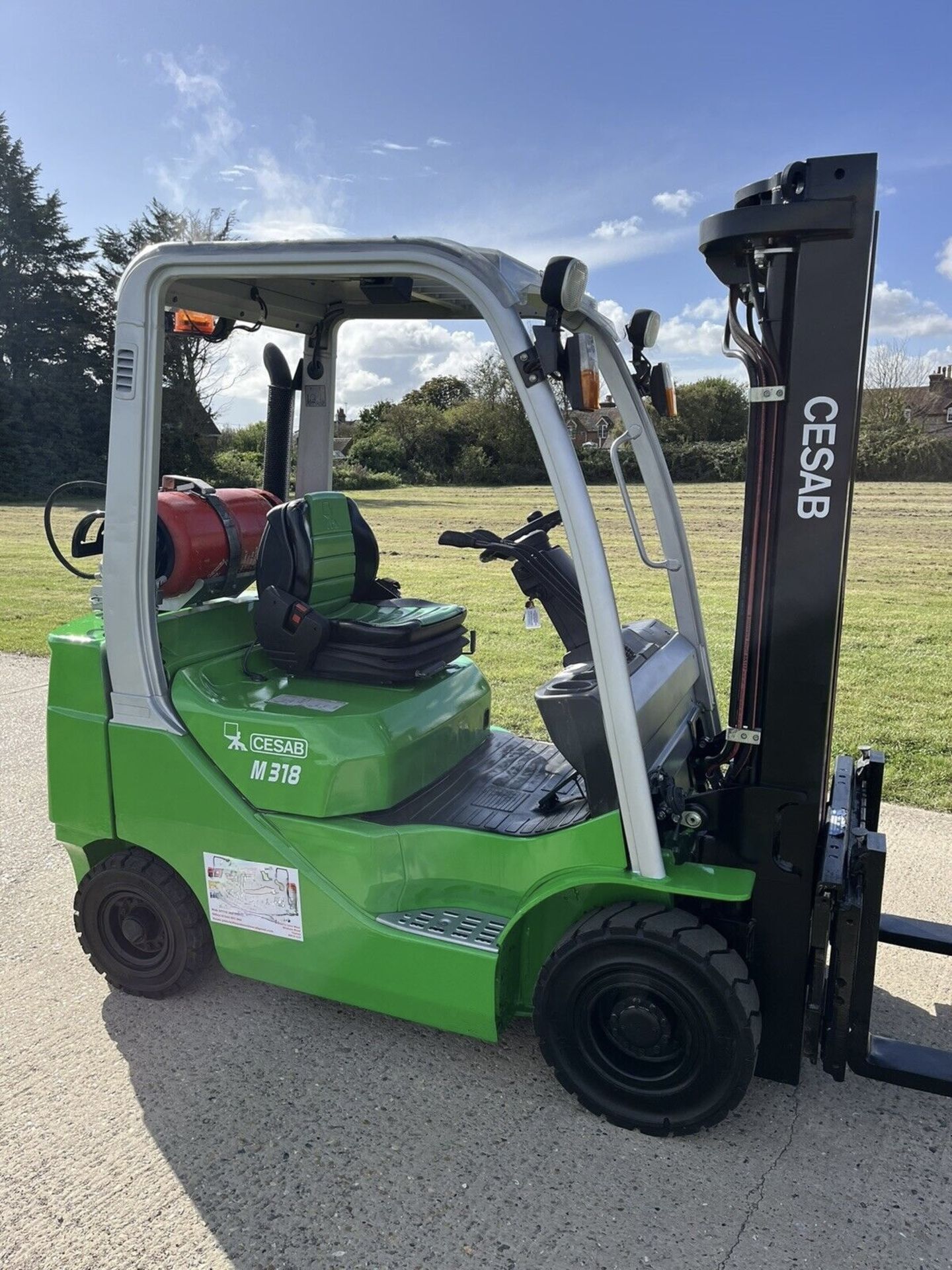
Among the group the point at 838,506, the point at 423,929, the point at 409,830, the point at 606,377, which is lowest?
the point at 423,929

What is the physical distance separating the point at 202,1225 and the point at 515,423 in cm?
2540

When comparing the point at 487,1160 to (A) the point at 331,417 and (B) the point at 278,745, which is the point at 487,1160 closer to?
(B) the point at 278,745

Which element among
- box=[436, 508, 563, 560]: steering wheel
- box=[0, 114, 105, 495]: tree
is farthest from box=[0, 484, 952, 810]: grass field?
box=[0, 114, 105, 495]: tree

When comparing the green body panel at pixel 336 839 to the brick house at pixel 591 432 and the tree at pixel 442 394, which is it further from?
the tree at pixel 442 394

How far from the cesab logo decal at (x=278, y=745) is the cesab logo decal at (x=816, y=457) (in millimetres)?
1655

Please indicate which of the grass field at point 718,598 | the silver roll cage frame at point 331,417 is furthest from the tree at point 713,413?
the silver roll cage frame at point 331,417

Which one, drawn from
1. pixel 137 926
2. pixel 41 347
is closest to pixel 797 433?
pixel 137 926

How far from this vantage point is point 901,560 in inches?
577

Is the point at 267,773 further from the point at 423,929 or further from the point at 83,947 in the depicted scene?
the point at 83,947

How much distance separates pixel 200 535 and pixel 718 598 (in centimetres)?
927

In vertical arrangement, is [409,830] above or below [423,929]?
A: above

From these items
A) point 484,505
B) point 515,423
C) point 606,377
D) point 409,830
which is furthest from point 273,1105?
point 515,423

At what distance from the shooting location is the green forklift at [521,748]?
102 inches

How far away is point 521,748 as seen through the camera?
13.1 feet
